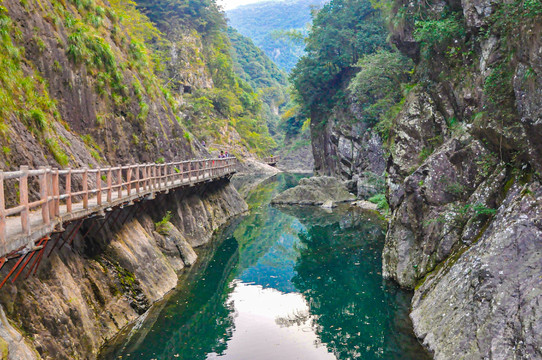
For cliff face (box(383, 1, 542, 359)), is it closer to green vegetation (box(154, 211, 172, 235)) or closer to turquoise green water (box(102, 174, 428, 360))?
turquoise green water (box(102, 174, 428, 360))

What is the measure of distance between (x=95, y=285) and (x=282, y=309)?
6771mm

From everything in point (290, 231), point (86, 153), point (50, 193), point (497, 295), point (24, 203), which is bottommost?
point (497, 295)

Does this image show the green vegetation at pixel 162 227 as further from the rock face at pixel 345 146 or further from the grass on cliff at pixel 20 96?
the rock face at pixel 345 146

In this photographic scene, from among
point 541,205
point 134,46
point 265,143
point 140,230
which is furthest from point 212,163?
point 265,143

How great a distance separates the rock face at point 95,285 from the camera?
857cm

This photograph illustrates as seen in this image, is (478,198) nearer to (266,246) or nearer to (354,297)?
(354,297)

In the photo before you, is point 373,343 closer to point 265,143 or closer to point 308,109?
point 308,109

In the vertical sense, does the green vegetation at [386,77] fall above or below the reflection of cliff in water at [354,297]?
above

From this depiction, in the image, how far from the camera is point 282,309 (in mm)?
15211

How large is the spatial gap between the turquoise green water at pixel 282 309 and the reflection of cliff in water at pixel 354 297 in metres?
0.03

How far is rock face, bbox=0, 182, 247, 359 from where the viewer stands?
8570mm

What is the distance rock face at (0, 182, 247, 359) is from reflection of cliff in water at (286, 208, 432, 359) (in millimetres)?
6119

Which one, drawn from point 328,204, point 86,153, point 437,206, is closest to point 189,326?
point 86,153

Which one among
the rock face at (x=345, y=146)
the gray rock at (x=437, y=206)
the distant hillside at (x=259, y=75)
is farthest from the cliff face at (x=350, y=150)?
the distant hillside at (x=259, y=75)
